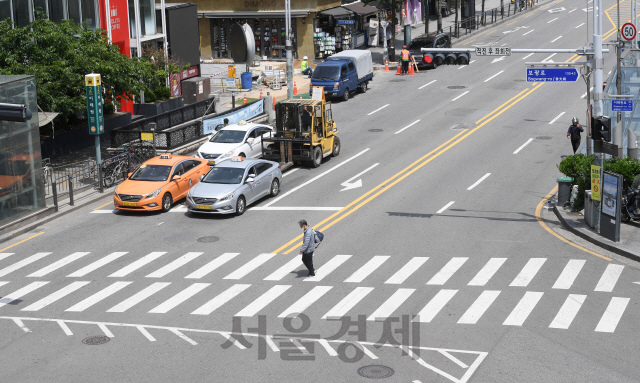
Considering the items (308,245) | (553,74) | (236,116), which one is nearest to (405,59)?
(236,116)

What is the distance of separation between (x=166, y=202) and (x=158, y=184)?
717 millimetres

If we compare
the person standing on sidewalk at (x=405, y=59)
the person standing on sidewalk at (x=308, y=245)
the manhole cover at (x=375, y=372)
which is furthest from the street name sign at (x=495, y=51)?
the person standing on sidewalk at (x=405, y=59)

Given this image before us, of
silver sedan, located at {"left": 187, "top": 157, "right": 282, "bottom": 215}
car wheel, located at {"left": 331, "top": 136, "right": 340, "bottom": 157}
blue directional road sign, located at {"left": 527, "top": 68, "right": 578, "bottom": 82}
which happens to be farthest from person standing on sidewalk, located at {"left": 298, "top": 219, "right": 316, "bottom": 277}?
car wheel, located at {"left": 331, "top": 136, "right": 340, "bottom": 157}

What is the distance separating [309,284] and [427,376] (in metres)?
6.30

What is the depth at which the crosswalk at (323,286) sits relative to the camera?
61.9 feet

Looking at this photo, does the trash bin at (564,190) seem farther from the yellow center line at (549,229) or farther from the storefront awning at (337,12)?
the storefront awning at (337,12)

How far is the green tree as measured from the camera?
3222cm

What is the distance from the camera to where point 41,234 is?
2659 cm

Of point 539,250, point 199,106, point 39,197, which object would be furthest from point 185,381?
point 199,106

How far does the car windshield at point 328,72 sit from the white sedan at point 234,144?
11350mm

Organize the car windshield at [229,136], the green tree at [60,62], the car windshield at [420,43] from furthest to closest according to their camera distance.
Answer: the car windshield at [420,43]
the car windshield at [229,136]
the green tree at [60,62]

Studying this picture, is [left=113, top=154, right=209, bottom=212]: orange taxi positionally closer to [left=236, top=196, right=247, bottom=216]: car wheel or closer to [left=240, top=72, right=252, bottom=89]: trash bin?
[left=236, top=196, right=247, bottom=216]: car wheel

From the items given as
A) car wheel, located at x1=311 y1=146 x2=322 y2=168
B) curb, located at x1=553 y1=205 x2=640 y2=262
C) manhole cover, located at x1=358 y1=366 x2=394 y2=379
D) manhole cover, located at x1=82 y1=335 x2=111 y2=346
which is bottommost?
manhole cover, located at x1=358 y1=366 x2=394 y2=379

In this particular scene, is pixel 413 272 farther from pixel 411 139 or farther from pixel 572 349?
pixel 411 139
